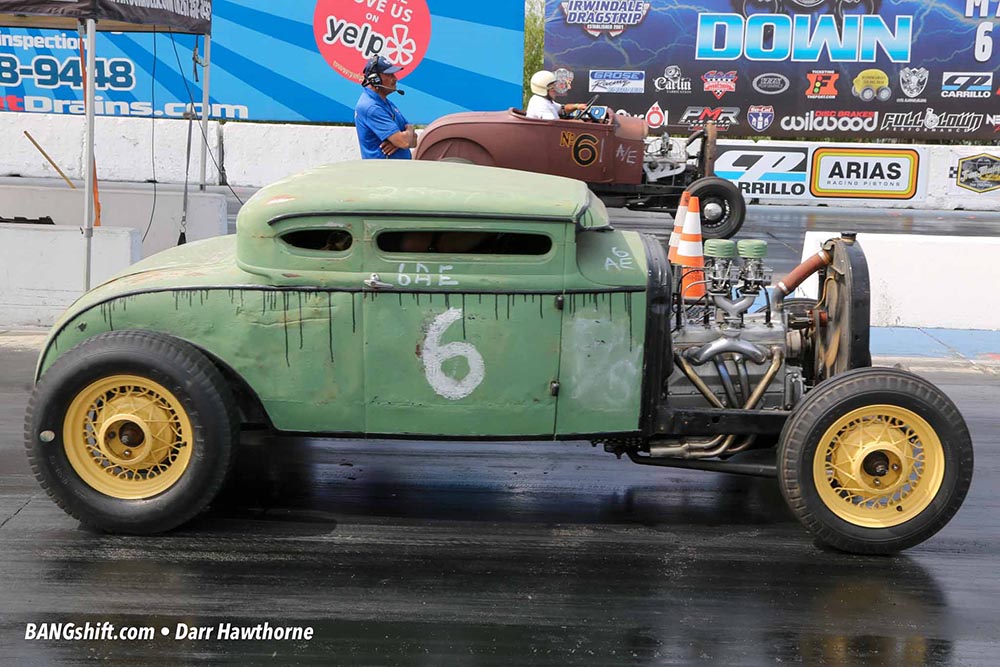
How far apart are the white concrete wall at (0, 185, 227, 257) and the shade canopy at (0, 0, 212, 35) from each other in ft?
5.15

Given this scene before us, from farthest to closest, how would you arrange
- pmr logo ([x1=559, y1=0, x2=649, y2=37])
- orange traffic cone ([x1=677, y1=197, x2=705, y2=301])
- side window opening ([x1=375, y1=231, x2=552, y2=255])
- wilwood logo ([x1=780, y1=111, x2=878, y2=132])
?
1. pmr logo ([x1=559, y1=0, x2=649, y2=37])
2. wilwood logo ([x1=780, y1=111, x2=878, y2=132])
3. orange traffic cone ([x1=677, y1=197, x2=705, y2=301])
4. side window opening ([x1=375, y1=231, x2=552, y2=255])

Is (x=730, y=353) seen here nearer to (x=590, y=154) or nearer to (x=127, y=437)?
(x=127, y=437)

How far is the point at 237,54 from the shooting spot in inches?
893

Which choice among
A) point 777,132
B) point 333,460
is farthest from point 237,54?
point 333,460

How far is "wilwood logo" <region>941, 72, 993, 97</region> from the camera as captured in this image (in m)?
21.6

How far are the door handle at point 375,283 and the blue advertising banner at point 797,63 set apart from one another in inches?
685

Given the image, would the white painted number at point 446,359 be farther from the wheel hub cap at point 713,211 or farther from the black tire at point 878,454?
the wheel hub cap at point 713,211

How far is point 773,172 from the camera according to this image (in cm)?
2038

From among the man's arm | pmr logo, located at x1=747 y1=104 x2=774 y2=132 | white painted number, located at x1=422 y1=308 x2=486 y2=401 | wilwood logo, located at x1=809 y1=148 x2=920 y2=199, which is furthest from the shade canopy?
pmr logo, located at x1=747 y1=104 x2=774 y2=132

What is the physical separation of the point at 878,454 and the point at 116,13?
6.08m

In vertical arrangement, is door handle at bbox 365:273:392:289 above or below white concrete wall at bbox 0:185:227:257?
below

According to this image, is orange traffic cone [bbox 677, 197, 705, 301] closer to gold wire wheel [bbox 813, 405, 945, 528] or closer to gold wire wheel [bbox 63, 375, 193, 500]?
gold wire wheel [bbox 813, 405, 945, 528]

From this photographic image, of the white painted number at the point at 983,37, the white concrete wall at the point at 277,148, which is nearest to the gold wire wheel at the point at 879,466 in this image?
the white concrete wall at the point at 277,148

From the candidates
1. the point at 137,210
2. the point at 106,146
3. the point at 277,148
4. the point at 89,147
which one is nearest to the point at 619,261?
the point at 89,147
